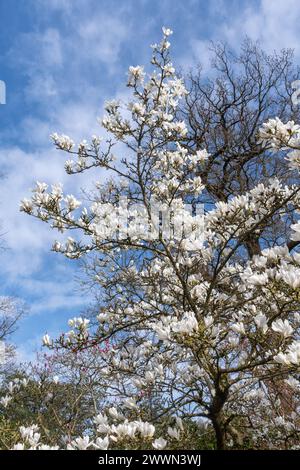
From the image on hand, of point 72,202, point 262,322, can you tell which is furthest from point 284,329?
point 72,202

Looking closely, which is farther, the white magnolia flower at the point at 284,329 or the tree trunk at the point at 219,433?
the tree trunk at the point at 219,433

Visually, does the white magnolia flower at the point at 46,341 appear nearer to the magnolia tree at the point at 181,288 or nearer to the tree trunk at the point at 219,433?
the magnolia tree at the point at 181,288

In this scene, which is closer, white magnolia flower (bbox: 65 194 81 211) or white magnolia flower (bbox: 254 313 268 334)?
white magnolia flower (bbox: 254 313 268 334)

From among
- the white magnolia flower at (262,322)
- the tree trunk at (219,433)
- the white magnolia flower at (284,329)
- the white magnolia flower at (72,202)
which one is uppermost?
the white magnolia flower at (72,202)

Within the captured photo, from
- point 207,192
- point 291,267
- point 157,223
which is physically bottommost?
point 291,267

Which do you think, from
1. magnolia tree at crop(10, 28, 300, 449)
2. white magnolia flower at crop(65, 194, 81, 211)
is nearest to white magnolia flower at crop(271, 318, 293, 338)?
magnolia tree at crop(10, 28, 300, 449)

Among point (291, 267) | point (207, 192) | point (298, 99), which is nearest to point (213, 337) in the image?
point (291, 267)

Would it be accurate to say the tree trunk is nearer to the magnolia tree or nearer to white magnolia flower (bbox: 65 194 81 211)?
the magnolia tree

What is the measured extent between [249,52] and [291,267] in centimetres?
1110

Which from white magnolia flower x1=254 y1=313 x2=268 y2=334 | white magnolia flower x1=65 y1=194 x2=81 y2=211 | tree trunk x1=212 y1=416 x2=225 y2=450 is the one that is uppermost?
white magnolia flower x1=65 y1=194 x2=81 y2=211

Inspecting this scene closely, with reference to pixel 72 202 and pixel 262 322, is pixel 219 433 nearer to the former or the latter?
pixel 262 322

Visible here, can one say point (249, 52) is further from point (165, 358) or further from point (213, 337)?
point (213, 337)

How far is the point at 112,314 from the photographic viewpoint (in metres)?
4.00

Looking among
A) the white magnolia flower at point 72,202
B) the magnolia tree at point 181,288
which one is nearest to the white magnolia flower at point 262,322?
the magnolia tree at point 181,288
